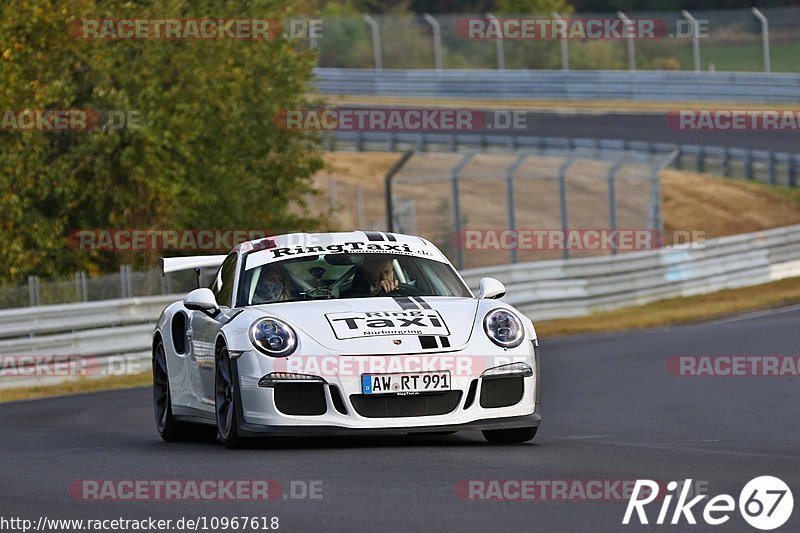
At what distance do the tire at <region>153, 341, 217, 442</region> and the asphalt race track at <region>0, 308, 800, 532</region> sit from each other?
0.22 meters

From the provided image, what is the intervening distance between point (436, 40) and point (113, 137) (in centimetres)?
2564

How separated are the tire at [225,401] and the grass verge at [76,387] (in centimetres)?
880

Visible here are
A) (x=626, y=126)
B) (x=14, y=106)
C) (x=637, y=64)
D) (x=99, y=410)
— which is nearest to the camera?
(x=99, y=410)

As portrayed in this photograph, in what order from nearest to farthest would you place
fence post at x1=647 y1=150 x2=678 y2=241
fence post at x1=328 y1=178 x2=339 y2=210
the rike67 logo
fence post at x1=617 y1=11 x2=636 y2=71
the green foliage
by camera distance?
the rike67 logo → the green foliage → fence post at x1=647 y1=150 x2=678 y2=241 → fence post at x1=328 y1=178 x2=339 y2=210 → fence post at x1=617 y1=11 x2=636 y2=71

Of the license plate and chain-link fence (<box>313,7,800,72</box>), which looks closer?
the license plate

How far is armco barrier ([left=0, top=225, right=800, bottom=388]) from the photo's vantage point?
63.7 feet

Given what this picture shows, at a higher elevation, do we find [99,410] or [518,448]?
[518,448]

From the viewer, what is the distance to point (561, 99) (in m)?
47.4

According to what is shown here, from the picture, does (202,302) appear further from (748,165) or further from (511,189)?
(748,165)

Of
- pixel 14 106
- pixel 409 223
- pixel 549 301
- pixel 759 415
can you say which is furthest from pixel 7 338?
pixel 409 223

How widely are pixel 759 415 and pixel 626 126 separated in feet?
107

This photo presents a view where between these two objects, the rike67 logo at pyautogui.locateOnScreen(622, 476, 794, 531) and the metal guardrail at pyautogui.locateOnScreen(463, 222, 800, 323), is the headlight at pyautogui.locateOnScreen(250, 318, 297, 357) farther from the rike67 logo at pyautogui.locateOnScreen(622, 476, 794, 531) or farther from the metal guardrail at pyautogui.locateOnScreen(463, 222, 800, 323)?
the metal guardrail at pyautogui.locateOnScreen(463, 222, 800, 323)

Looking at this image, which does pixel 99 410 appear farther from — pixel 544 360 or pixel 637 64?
pixel 637 64

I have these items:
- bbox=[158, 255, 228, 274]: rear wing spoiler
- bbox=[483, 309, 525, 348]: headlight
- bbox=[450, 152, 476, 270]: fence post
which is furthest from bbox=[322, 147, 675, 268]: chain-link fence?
bbox=[483, 309, 525, 348]: headlight
